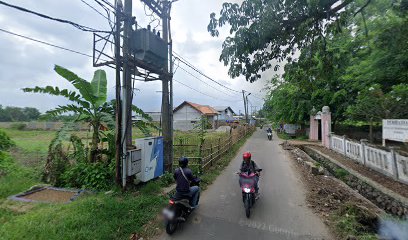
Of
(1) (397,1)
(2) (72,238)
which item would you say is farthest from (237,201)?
(1) (397,1)

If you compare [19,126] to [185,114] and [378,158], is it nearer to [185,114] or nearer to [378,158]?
[185,114]

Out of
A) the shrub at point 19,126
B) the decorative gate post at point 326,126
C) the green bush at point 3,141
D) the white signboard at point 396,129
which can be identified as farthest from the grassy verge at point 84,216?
the shrub at point 19,126

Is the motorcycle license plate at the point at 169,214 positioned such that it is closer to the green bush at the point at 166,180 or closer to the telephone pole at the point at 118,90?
the telephone pole at the point at 118,90

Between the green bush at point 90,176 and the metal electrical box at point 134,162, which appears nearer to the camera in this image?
the metal electrical box at point 134,162

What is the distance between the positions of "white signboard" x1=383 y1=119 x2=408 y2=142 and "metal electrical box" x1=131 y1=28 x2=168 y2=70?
904cm

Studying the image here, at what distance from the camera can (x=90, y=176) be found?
678 centimetres

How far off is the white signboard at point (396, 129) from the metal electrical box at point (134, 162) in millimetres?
9269

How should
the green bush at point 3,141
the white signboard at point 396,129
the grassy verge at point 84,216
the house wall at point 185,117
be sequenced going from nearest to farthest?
the grassy verge at point 84,216 → the green bush at point 3,141 → the white signboard at point 396,129 → the house wall at point 185,117

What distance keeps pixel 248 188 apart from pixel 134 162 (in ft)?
10.1

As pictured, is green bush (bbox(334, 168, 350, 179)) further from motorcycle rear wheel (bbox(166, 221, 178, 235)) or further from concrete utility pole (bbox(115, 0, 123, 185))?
concrete utility pole (bbox(115, 0, 123, 185))

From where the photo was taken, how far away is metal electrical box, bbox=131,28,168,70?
6.38m

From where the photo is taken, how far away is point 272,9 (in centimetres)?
482

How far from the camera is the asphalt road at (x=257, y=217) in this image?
4.43m

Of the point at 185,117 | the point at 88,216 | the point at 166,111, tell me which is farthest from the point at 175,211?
the point at 185,117
